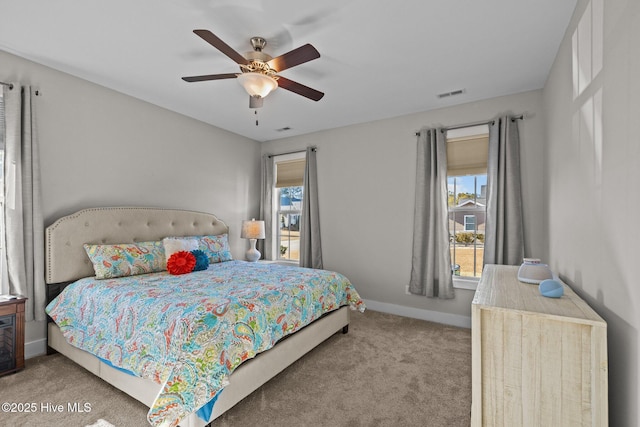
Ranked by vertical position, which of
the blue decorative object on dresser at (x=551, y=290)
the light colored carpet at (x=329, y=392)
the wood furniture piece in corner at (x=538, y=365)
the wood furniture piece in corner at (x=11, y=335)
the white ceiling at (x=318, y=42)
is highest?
the white ceiling at (x=318, y=42)

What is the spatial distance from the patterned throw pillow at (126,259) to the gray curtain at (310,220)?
1.98 m

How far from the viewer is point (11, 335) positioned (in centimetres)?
229

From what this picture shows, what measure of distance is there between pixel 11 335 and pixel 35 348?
1.36 feet

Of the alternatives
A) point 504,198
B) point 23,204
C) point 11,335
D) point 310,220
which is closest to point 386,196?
point 310,220

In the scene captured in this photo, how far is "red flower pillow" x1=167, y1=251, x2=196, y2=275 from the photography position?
289cm

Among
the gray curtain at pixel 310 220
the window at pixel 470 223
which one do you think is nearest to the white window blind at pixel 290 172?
the gray curtain at pixel 310 220

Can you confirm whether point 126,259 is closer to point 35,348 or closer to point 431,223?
point 35,348

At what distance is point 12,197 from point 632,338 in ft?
13.2

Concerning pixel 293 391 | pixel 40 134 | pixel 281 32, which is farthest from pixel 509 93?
pixel 40 134

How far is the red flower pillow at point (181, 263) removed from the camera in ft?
9.48

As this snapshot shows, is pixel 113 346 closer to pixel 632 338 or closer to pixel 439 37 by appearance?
pixel 632 338

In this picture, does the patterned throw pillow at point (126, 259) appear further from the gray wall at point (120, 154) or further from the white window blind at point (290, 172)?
the white window blind at point (290, 172)

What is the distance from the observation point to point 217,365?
5.52 feet

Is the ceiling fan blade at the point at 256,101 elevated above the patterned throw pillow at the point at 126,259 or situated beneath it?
elevated above
